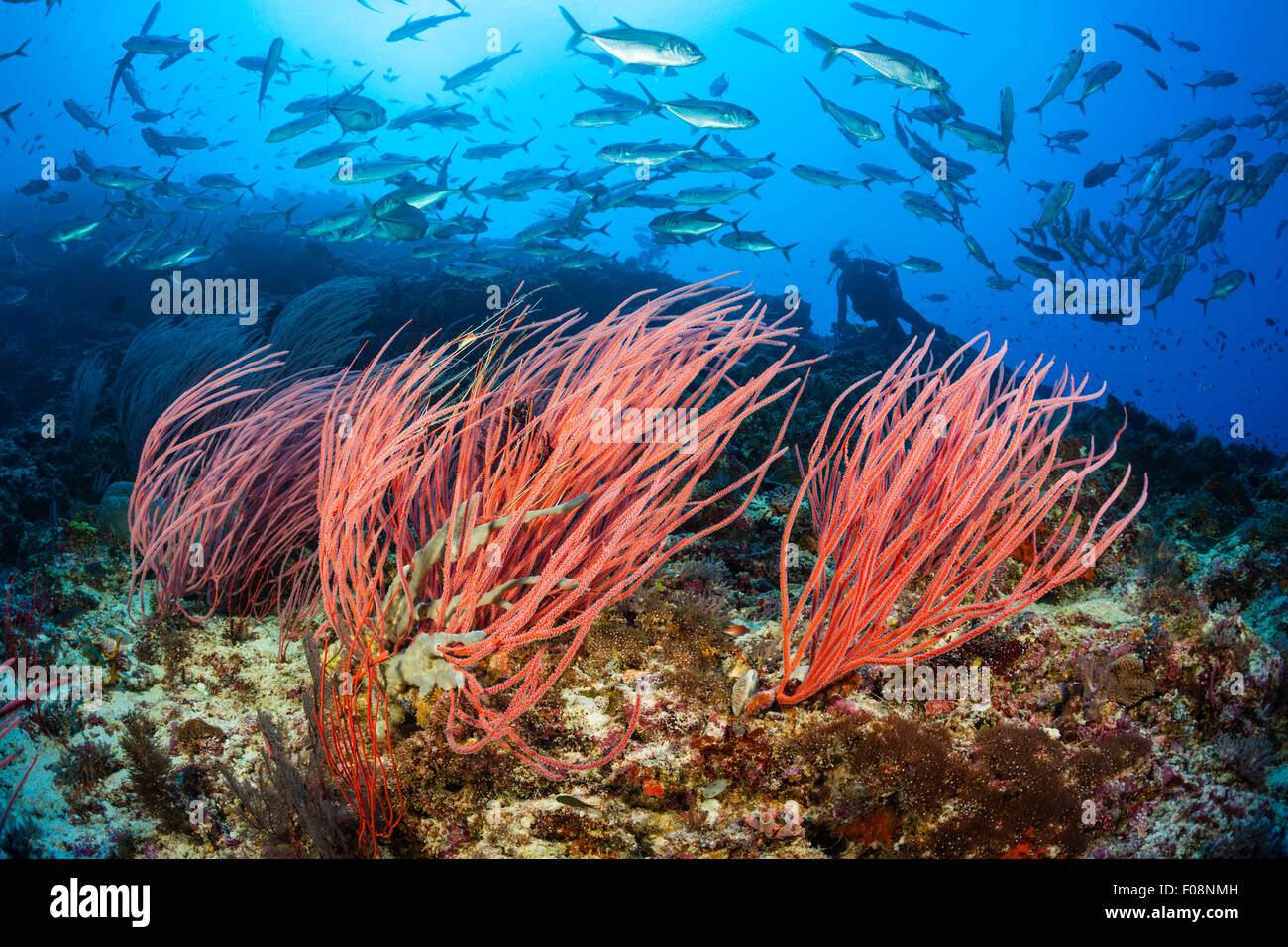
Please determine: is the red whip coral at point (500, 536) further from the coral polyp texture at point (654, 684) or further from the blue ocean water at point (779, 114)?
the blue ocean water at point (779, 114)

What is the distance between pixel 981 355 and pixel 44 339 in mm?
14945

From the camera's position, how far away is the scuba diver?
1349 cm

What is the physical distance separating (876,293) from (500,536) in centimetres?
1360

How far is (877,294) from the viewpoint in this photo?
1368 cm

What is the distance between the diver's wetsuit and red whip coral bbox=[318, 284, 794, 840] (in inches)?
495

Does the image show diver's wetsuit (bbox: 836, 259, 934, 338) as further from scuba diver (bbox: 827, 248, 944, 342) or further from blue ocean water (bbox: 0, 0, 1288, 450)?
blue ocean water (bbox: 0, 0, 1288, 450)

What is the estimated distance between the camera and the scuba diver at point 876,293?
1349 centimetres

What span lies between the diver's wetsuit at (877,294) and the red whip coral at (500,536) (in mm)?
12575

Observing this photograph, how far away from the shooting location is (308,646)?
232 cm

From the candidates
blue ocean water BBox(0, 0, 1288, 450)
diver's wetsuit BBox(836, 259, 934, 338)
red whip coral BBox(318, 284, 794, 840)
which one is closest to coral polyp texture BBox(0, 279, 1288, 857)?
Answer: red whip coral BBox(318, 284, 794, 840)

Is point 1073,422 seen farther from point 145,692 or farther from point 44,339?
point 44,339

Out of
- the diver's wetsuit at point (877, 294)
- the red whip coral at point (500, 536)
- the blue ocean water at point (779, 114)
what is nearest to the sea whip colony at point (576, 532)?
the red whip coral at point (500, 536)
